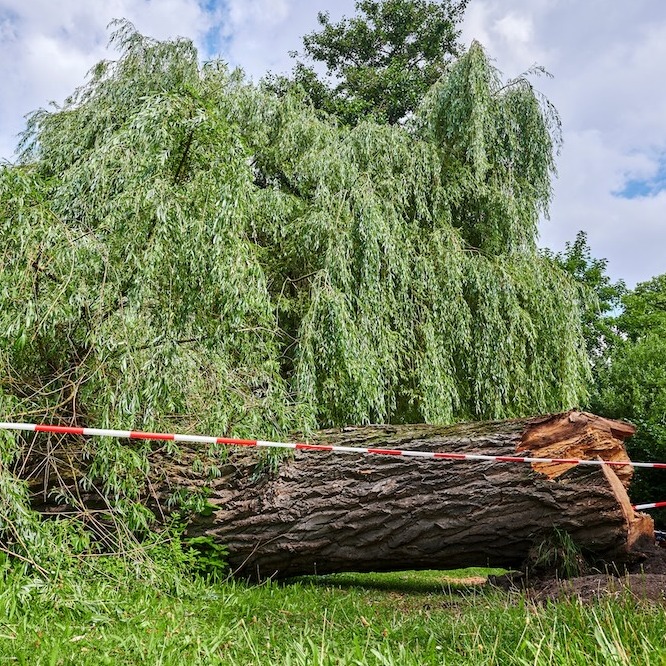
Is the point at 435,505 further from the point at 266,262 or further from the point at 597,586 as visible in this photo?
the point at 266,262

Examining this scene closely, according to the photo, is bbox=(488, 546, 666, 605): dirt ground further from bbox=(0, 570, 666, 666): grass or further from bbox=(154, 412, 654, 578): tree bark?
bbox=(0, 570, 666, 666): grass

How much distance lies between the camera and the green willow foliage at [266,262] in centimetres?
411

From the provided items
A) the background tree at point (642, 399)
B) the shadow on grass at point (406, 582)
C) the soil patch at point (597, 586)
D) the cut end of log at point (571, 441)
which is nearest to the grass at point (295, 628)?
the soil patch at point (597, 586)

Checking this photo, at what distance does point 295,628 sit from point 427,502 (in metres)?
1.76

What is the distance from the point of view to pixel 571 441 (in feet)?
15.4

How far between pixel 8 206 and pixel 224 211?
143 centimetres

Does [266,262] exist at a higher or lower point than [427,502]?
higher

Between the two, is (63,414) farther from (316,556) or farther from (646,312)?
(646,312)

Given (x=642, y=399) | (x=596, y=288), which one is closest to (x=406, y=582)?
(x=642, y=399)

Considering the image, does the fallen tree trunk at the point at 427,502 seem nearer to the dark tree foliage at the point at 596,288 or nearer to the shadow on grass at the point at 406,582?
the shadow on grass at the point at 406,582

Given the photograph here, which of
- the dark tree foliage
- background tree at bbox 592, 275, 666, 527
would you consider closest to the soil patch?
background tree at bbox 592, 275, 666, 527

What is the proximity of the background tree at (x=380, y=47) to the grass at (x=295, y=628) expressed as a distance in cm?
1292

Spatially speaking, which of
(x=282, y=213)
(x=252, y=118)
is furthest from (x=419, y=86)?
(x=282, y=213)

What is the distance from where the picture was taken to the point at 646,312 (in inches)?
631
